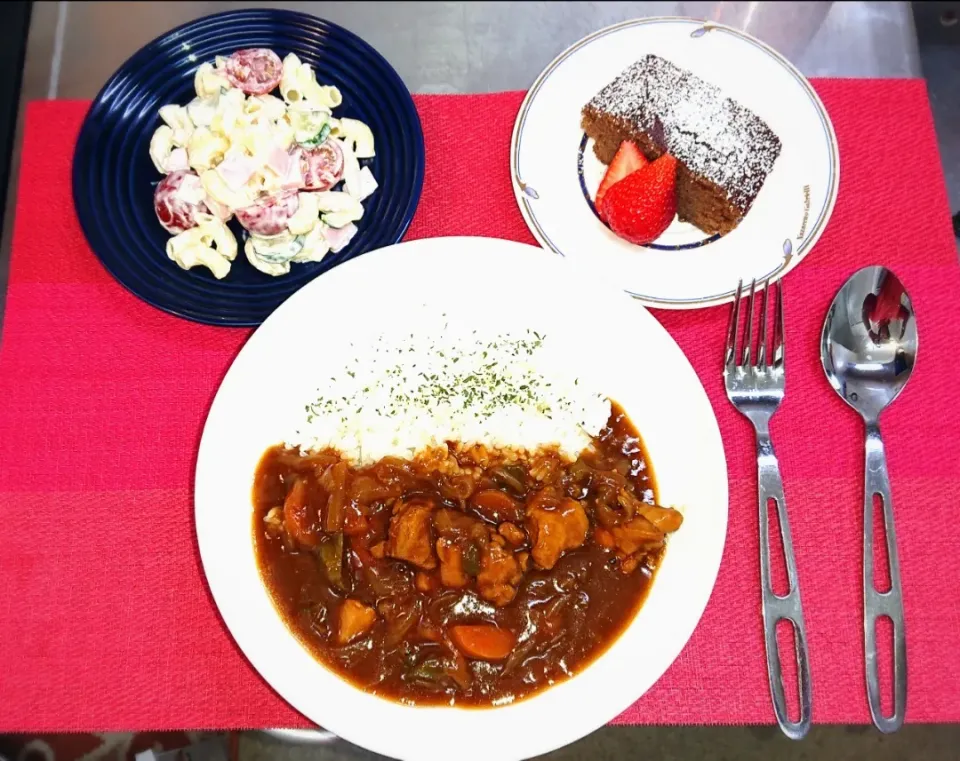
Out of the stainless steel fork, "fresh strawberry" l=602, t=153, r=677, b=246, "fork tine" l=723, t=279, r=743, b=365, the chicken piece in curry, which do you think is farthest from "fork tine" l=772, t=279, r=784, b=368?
the chicken piece in curry

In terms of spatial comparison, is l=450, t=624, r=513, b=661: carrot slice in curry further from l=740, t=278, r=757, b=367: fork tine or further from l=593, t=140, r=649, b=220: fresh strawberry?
l=593, t=140, r=649, b=220: fresh strawberry

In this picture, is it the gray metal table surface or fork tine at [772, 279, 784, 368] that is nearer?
fork tine at [772, 279, 784, 368]

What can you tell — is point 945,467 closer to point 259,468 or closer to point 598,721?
point 598,721

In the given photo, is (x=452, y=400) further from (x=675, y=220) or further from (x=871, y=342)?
(x=871, y=342)

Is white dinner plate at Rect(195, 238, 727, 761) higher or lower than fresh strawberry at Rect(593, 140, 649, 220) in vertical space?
lower

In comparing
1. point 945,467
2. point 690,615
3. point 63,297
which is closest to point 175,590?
point 63,297

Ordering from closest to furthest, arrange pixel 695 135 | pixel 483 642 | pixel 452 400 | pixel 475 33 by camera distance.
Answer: pixel 483 642 < pixel 452 400 < pixel 695 135 < pixel 475 33

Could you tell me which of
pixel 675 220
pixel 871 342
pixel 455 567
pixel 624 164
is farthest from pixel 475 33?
pixel 455 567
